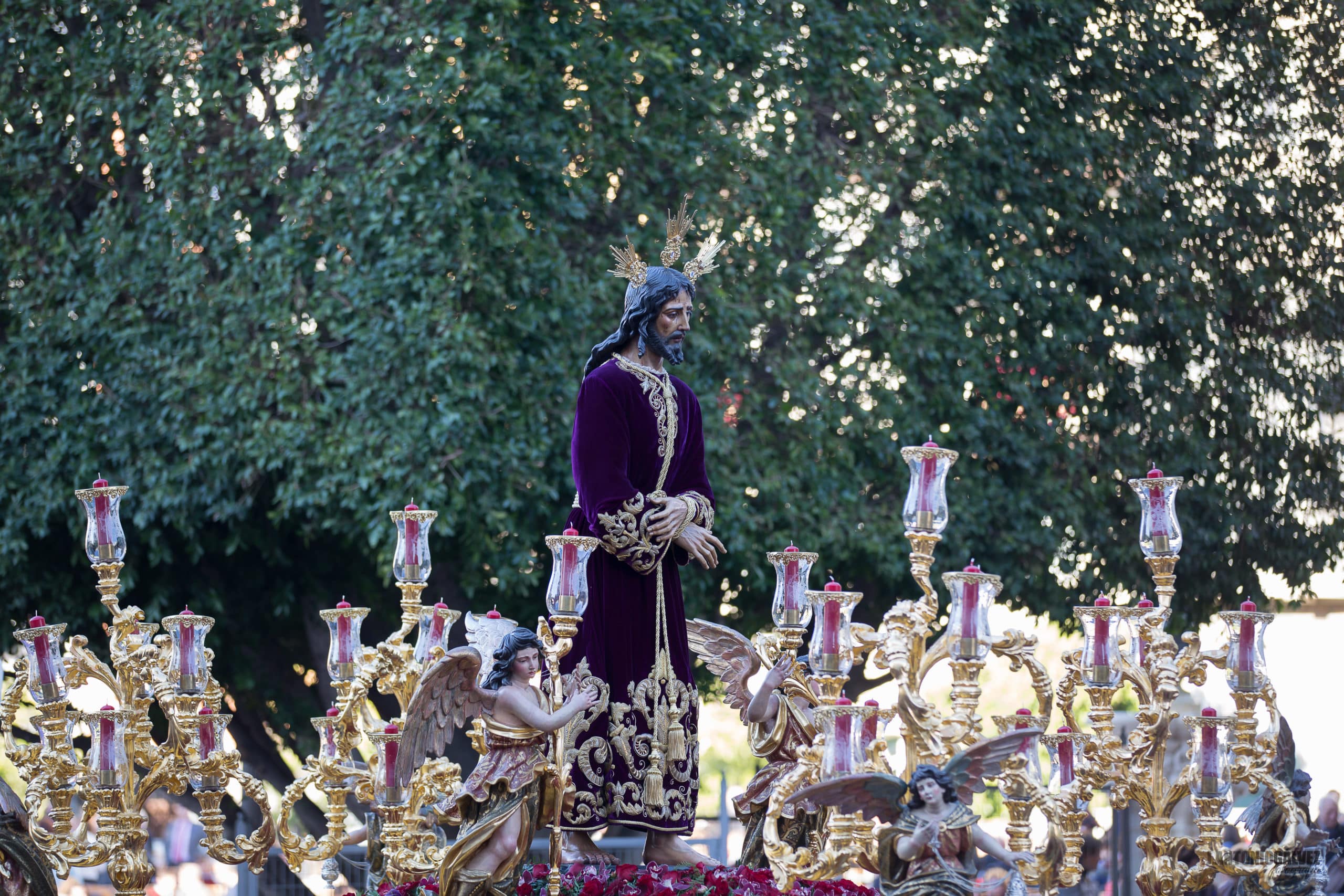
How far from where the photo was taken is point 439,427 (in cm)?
1212

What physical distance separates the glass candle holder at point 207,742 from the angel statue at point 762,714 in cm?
230

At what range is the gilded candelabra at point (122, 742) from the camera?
786 cm

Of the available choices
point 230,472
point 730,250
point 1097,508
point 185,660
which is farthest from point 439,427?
point 1097,508

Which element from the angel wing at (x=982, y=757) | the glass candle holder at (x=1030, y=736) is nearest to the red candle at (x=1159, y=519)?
the glass candle holder at (x=1030, y=736)

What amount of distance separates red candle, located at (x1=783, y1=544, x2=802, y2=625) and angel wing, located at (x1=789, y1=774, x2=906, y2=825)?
1.36 m

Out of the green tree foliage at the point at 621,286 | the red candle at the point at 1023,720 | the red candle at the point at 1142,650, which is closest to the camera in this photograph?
the red candle at the point at 1023,720

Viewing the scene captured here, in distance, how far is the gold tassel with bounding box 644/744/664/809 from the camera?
22.1 ft

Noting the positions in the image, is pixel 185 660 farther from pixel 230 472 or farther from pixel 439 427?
pixel 230 472

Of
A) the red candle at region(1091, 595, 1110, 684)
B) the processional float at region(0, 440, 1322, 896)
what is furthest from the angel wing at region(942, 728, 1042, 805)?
the red candle at region(1091, 595, 1110, 684)

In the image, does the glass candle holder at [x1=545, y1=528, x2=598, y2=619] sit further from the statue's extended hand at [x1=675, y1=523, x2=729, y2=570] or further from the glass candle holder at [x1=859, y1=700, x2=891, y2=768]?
the glass candle holder at [x1=859, y1=700, x2=891, y2=768]

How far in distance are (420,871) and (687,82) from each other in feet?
24.1

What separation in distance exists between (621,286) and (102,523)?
19.9ft

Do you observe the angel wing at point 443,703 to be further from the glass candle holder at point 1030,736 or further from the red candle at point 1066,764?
the red candle at point 1066,764

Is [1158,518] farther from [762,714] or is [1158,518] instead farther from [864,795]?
[864,795]
